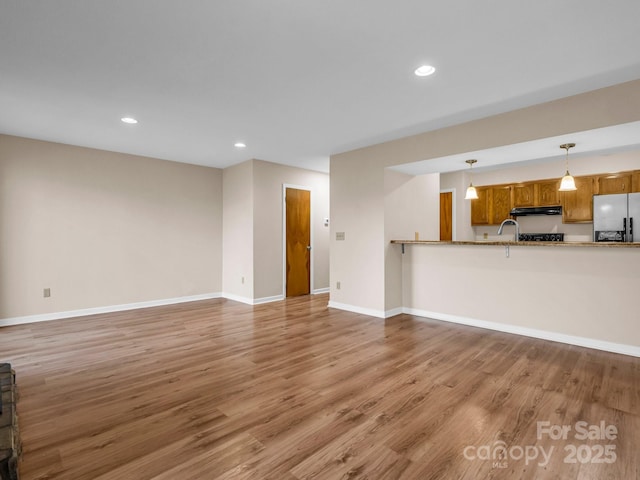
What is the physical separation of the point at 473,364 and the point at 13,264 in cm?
579

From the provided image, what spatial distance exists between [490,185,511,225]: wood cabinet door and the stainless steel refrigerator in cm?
147

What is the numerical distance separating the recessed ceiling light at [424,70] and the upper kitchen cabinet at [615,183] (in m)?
4.96

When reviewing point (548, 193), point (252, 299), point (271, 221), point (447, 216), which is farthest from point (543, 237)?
point (252, 299)

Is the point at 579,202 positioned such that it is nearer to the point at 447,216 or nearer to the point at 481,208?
the point at 481,208

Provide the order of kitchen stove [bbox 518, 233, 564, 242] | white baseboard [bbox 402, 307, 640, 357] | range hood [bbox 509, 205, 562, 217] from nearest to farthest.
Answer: white baseboard [bbox 402, 307, 640, 357], range hood [bbox 509, 205, 562, 217], kitchen stove [bbox 518, 233, 564, 242]

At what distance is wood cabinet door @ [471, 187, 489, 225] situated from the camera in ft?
23.4

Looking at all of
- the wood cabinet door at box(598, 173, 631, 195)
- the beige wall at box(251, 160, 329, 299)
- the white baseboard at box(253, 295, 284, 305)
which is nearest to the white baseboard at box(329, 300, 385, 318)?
the white baseboard at box(253, 295, 284, 305)

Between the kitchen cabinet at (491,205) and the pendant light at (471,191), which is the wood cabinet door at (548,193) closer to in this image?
the kitchen cabinet at (491,205)

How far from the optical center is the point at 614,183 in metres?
5.62

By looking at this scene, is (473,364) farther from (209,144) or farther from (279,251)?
(209,144)

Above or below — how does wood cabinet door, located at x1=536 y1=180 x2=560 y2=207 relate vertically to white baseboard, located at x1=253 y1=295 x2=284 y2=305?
above

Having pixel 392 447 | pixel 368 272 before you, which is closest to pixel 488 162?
pixel 368 272

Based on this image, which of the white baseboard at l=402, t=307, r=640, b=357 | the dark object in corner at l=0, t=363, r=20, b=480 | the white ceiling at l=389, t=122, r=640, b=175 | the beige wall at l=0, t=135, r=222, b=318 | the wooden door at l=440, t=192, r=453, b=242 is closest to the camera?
the dark object in corner at l=0, t=363, r=20, b=480

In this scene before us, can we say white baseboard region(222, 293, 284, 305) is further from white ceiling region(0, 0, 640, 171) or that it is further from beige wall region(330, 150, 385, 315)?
white ceiling region(0, 0, 640, 171)
